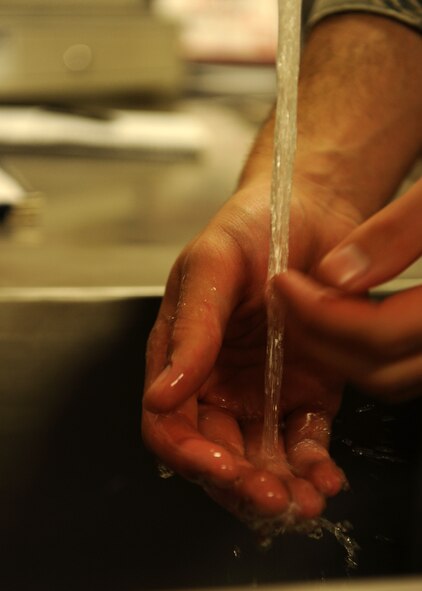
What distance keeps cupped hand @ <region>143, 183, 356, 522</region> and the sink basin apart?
130mm

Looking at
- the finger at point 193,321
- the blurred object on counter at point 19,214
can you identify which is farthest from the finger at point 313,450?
the blurred object on counter at point 19,214

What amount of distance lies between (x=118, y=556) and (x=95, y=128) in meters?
0.79

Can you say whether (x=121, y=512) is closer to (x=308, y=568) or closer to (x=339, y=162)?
(x=308, y=568)

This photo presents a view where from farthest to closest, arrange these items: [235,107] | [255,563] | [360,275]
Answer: [235,107], [255,563], [360,275]

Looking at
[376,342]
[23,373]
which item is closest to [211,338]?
[376,342]

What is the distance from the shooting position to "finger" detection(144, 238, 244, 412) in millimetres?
540

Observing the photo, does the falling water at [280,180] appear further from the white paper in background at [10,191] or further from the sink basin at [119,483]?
the white paper in background at [10,191]

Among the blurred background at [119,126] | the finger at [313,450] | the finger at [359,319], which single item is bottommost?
the finger at [313,450]

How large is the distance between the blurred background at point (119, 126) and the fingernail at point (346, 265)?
0.35 metres

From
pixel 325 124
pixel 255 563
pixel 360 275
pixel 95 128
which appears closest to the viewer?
pixel 360 275

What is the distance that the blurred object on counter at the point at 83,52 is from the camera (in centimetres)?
156

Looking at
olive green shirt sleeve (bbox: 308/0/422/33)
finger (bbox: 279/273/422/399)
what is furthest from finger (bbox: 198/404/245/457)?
olive green shirt sleeve (bbox: 308/0/422/33)

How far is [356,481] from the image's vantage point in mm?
819

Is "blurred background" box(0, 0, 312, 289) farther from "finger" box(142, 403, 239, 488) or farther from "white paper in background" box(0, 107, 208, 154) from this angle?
"finger" box(142, 403, 239, 488)
